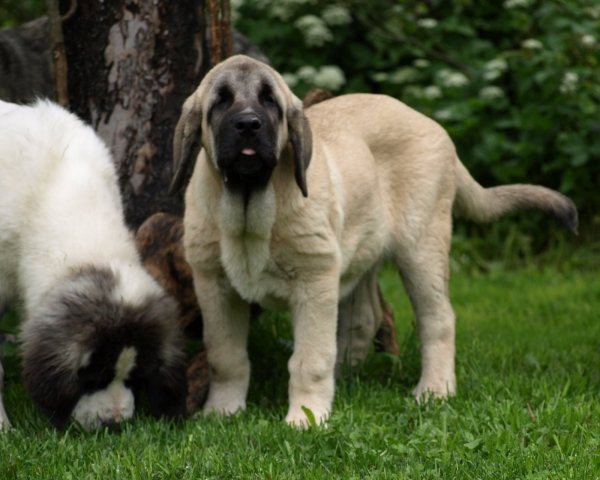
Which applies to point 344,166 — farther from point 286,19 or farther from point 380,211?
point 286,19

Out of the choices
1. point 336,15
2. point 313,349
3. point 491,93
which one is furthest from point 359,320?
point 336,15

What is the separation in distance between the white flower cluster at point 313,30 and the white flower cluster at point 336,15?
7cm

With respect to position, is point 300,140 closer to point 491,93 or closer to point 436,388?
point 436,388

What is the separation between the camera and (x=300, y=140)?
3.68 meters

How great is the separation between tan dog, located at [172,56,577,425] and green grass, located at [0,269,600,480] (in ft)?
0.66

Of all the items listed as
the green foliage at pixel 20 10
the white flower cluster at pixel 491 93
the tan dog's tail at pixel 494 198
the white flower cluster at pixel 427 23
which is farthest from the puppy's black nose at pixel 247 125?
the green foliage at pixel 20 10

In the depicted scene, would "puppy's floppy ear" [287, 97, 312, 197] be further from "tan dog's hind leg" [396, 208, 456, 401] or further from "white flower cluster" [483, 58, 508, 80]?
"white flower cluster" [483, 58, 508, 80]

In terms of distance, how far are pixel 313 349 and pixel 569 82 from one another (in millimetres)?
4426

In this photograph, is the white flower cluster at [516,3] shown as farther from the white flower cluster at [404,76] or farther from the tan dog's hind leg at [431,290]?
the tan dog's hind leg at [431,290]

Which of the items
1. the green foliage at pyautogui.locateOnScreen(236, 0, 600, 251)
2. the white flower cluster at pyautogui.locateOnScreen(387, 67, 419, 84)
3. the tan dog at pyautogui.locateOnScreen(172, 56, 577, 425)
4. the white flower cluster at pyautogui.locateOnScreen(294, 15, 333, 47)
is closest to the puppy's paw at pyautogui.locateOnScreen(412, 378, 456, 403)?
the tan dog at pyautogui.locateOnScreen(172, 56, 577, 425)

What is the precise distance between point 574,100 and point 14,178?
504cm

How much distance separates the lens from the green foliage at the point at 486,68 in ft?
24.9

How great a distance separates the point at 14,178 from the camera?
3992mm

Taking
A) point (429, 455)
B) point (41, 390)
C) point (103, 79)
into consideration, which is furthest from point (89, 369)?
point (103, 79)
